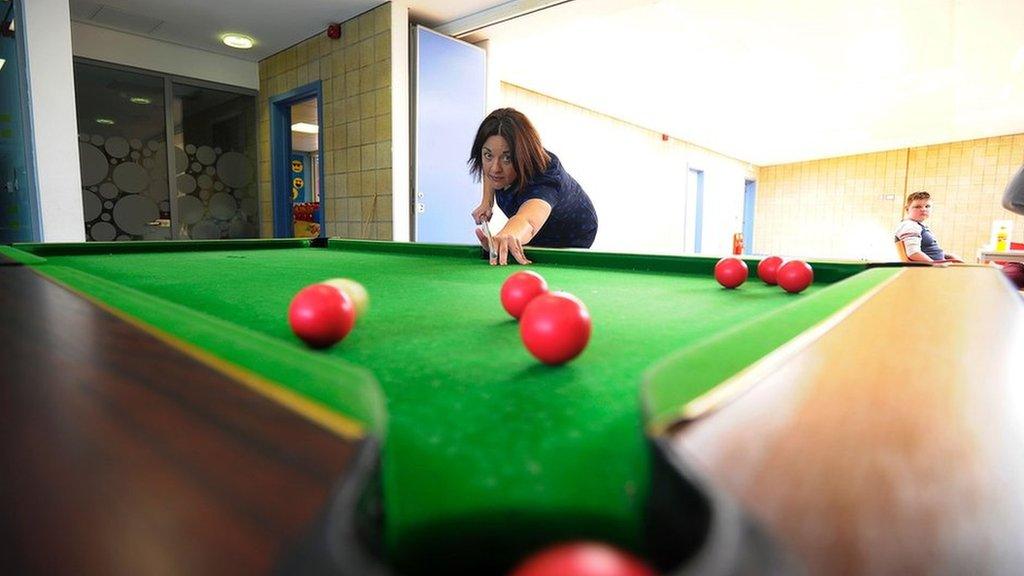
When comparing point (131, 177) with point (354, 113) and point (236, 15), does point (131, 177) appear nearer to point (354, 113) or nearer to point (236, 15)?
point (236, 15)

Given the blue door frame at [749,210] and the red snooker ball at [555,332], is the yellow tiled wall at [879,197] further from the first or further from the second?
the red snooker ball at [555,332]

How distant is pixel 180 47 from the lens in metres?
5.89

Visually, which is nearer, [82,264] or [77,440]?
[77,440]

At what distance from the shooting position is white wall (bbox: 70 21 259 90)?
5.28 metres

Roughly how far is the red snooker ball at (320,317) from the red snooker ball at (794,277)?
1.17 metres

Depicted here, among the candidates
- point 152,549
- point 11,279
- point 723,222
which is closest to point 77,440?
point 152,549

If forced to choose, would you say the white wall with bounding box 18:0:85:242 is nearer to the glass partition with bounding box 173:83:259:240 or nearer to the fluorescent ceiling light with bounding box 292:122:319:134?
the glass partition with bounding box 173:83:259:240

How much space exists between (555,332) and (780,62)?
22.3ft

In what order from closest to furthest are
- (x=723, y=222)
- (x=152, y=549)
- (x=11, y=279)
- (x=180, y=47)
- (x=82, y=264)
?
(x=152, y=549)
(x=11, y=279)
(x=82, y=264)
(x=180, y=47)
(x=723, y=222)

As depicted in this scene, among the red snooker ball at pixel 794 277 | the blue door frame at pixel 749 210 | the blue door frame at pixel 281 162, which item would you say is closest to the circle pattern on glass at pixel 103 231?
the blue door frame at pixel 281 162

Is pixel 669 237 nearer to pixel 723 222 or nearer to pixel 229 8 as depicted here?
pixel 723 222

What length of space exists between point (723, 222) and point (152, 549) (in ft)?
48.4

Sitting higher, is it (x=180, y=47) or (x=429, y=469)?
(x=180, y=47)

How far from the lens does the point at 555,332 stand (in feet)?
2.32
